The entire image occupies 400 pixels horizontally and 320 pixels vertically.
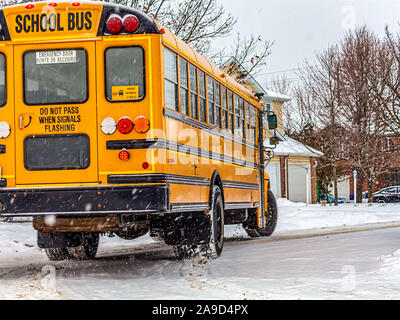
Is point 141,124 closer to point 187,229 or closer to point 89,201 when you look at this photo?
point 89,201

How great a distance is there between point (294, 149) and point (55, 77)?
3534 cm

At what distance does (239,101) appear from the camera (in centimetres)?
1398

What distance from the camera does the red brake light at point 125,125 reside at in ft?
29.6

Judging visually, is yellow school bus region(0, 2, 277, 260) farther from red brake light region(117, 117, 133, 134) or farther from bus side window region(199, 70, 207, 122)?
bus side window region(199, 70, 207, 122)

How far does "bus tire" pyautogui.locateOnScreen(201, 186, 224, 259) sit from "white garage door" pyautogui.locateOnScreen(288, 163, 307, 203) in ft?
110

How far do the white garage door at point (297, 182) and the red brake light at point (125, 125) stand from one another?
119 ft

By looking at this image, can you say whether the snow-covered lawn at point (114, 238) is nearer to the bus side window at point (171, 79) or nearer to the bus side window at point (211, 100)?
the bus side window at point (211, 100)

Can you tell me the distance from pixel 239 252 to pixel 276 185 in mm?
30376

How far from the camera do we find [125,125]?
9.03 meters

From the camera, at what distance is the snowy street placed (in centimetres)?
790

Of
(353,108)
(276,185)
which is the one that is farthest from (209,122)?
(276,185)

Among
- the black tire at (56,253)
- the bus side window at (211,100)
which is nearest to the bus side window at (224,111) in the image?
the bus side window at (211,100)

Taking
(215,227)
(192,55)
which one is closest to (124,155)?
(192,55)

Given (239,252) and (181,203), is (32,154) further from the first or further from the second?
(239,252)
